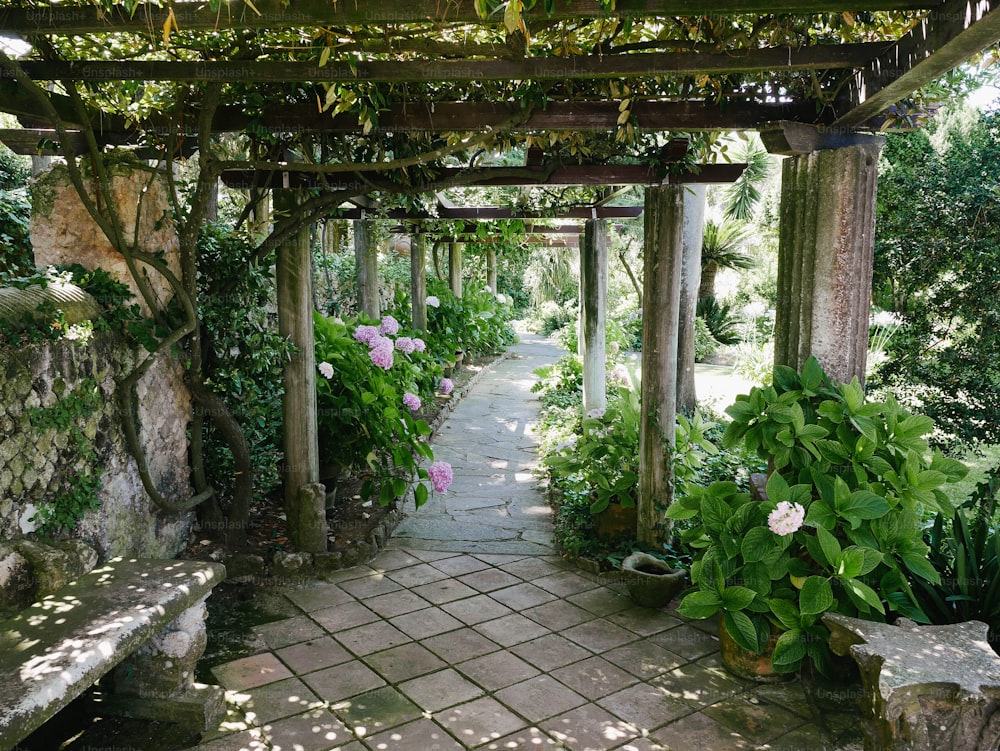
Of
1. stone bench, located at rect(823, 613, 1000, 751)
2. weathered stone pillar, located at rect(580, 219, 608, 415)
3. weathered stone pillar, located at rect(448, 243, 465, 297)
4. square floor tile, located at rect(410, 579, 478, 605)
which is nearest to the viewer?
stone bench, located at rect(823, 613, 1000, 751)

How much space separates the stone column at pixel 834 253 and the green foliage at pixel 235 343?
3.22 metres

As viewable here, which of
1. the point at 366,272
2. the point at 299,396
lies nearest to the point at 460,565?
the point at 299,396

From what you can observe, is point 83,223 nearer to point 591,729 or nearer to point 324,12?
point 324,12

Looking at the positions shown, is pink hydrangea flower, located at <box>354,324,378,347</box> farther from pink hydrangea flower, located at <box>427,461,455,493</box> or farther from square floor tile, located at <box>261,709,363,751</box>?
square floor tile, located at <box>261,709,363,751</box>

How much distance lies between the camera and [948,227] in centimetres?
467

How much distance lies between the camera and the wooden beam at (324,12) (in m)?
Answer: 2.65

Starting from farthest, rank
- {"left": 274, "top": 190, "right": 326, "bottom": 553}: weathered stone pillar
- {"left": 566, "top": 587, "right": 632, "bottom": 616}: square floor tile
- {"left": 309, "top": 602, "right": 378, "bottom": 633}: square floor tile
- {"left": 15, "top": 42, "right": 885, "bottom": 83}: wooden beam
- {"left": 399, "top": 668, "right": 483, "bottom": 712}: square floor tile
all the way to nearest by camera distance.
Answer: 1. {"left": 274, "top": 190, "right": 326, "bottom": 553}: weathered stone pillar
2. {"left": 566, "top": 587, "right": 632, "bottom": 616}: square floor tile
3. {"left": 309, "top": 602, "right": 378, "bottom": 633}: square floor tile
4. {"left": 399, "top": 668, "right": 483, "bottom": 712}: square floor tile
5. {"left": 15, "top": 42, "right": 885, "bottom": 83}: wooden beam

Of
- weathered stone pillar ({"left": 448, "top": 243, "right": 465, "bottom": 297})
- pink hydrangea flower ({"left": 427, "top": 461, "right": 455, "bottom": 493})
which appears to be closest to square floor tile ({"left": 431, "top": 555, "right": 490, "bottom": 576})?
pink hydrangea flower ({"left": 427, "top": 461, "right": 455, "bottom": 493})

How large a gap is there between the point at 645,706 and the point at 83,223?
383cm

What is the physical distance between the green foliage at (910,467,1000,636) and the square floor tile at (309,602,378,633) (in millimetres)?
2898

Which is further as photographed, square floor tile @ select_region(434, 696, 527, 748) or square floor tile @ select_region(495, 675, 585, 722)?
square floor tile @ select_region(495, 675, 585, 722)

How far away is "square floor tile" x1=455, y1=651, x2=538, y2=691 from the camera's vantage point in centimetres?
374

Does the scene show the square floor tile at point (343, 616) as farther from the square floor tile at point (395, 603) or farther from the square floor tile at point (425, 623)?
the square floor tile at point (425, 623)

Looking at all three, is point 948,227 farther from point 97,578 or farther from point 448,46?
point 97,578
